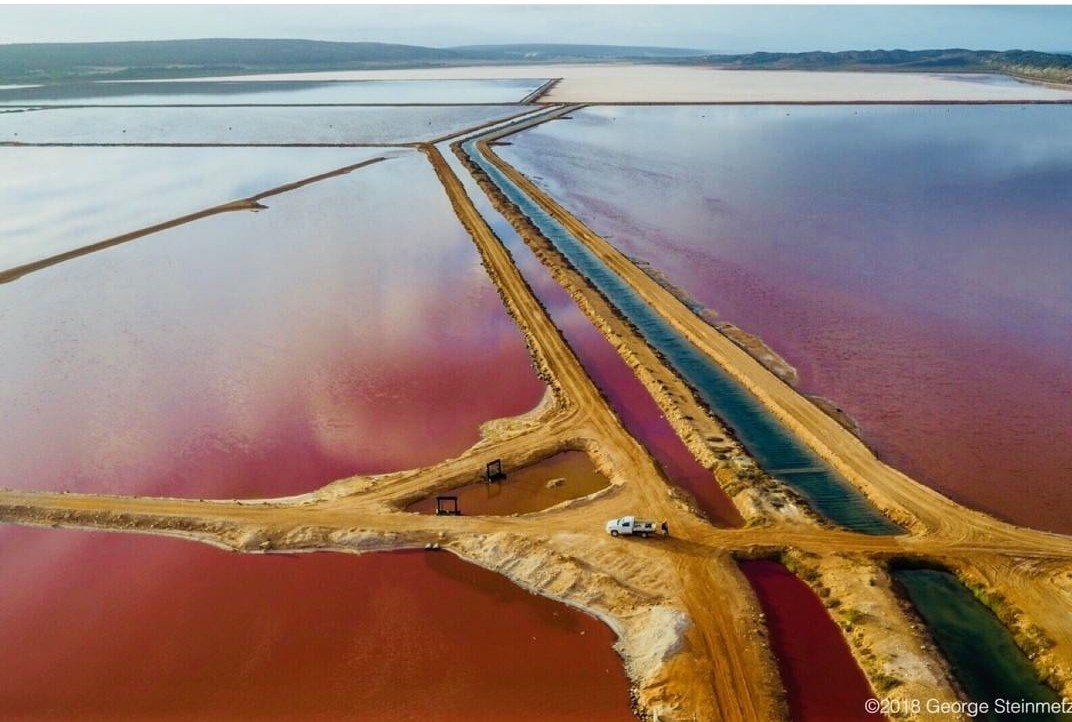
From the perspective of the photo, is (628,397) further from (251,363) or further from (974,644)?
Result: (251,363)

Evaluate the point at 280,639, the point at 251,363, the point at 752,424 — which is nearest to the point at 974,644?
the point at 752,424

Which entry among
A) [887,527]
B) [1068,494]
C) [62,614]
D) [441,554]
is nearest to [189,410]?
[62,614]

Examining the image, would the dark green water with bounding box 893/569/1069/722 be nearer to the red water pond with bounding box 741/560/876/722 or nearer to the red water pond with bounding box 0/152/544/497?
the red water pond with bounding box 741/560/876/722

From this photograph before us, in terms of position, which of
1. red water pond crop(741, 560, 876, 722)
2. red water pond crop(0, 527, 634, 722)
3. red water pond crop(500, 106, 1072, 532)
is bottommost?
red water pond crop(0, 527, 634, 722)

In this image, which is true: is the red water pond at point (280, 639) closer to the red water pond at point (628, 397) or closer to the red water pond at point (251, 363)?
the red water pond at point (251, 363)

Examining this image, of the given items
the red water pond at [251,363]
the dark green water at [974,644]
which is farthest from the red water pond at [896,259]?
the red water pond at [251,363]

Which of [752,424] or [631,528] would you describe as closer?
[631,528]

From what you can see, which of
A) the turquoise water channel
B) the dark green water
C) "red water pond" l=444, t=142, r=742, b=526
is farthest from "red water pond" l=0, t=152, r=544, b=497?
the dark green water
